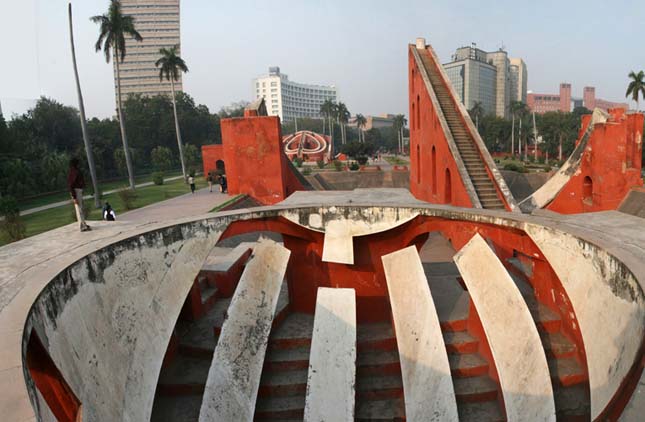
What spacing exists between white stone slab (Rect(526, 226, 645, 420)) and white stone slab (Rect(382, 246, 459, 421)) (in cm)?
212

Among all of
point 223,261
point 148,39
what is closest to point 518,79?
point 148,39

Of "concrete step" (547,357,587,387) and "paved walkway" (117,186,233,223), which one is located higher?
"paved walkway" (117,186,233,223)

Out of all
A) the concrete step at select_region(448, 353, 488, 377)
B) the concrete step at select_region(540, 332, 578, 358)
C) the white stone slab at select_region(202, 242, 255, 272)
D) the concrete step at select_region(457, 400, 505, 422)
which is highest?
the white stone slab at select_region(202, 242, 255, 272)

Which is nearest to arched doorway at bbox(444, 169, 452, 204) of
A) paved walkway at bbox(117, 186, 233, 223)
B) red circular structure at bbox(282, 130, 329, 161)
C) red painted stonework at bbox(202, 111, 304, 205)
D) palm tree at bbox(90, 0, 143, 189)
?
red painted stonework at bbox(202, 111, 304, 205)

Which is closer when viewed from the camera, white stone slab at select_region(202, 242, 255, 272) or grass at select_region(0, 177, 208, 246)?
white stone slab at select_region(202, 242, 255, 272)

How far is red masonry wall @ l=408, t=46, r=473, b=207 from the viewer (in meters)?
12.8

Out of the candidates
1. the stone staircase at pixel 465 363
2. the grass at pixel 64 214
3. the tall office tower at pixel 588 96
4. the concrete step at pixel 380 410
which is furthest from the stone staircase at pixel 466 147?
the tall office tower at pixel 588 96

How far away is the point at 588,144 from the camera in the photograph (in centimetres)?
1411

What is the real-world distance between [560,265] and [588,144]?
33.0 feet

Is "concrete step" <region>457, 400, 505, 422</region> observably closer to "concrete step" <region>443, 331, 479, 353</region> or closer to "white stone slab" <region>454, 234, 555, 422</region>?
"white stone slab" <region>454, 234, 555, 422</region>

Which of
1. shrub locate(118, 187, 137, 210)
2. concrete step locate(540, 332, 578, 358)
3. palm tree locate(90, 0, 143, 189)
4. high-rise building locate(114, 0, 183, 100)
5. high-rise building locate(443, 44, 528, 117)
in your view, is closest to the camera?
concrete step locate(540, 332, 578, 358)

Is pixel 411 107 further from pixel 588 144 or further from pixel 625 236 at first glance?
pixel 625 236

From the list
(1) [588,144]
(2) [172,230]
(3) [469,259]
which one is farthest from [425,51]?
(2) [172,230]

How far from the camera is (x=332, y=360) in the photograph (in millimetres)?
6941
